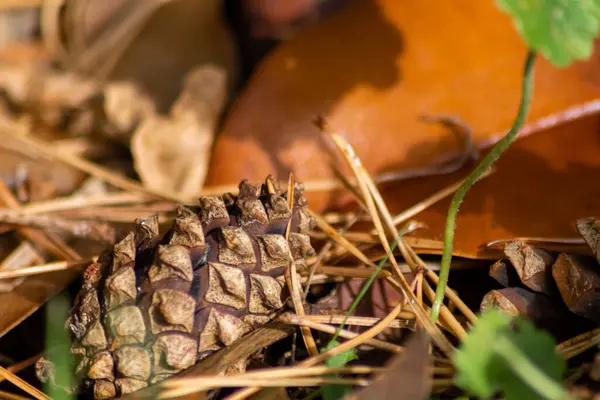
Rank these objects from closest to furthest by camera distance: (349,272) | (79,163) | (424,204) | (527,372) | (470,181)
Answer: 1. (527,372)
2. (470,181)
3. (349,272)
4. (424,204)
5. (79,163)

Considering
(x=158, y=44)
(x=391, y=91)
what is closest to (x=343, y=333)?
(x=391, y=91)

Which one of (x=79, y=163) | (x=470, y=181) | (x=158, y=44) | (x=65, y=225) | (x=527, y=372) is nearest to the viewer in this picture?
(x=527, y=372)

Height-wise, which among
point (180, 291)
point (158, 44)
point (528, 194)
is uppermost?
point (158, 44)

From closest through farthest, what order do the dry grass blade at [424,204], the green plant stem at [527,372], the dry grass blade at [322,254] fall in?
the green plant stem at [527,372], the dry grass blade at [322,254], the dry grass blade at [424,204]

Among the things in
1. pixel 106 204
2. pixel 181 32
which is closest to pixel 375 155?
pixel 106 204

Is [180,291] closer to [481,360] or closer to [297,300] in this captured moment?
[297,300]

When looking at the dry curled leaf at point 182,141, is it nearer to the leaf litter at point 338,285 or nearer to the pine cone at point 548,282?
the leaf litter at point 338,285

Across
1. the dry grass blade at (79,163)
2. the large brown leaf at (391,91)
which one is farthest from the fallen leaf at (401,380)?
the dry grass blade at (79,163)

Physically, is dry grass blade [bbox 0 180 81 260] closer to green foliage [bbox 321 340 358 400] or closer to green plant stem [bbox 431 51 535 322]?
green foliage [bbox 321 340 358 400]
